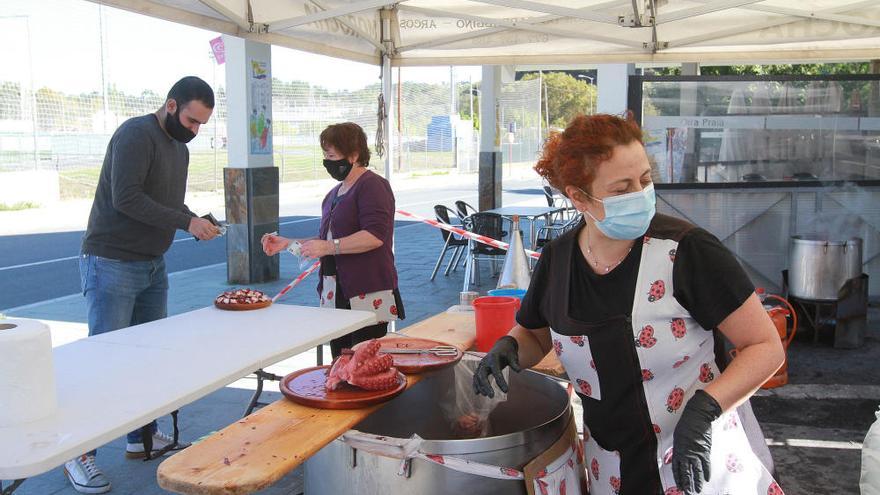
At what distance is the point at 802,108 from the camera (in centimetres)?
741

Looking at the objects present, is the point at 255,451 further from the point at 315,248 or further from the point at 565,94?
the point at 565,94

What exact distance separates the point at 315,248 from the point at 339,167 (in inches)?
18.4

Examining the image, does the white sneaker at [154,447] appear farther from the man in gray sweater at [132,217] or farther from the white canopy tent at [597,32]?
the white canopy tent at [597,32]

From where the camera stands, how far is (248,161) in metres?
9.16

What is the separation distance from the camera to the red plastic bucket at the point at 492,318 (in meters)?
3.00

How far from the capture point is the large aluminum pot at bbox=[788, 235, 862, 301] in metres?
6.48

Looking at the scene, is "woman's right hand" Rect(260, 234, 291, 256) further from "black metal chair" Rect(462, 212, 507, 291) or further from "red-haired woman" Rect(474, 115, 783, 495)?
"black metal chair" Rect(462, 212, 507, 291)

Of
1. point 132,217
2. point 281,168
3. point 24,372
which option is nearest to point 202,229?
point 132,217

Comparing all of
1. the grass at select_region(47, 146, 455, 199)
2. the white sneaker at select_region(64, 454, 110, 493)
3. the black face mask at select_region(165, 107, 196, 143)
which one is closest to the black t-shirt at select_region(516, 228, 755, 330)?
the black face mask at select_region(165, 107, 196, 143)

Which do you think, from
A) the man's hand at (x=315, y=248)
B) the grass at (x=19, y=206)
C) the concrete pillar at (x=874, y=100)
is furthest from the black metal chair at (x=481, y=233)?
the grass at (x=19, y=206)

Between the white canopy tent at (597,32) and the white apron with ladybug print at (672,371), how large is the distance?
3.97m

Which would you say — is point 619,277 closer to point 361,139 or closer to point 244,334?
point 244,334

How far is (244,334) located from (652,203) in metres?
1.89

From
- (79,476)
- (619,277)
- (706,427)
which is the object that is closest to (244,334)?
(79,476)
